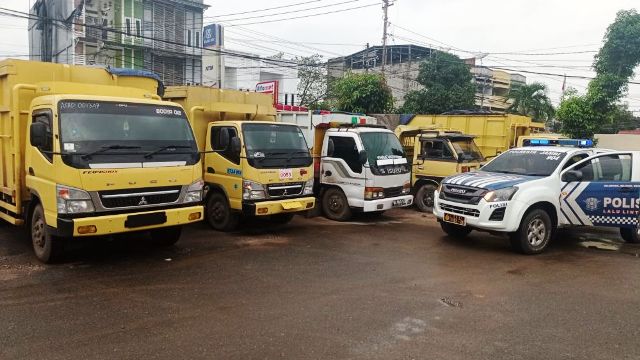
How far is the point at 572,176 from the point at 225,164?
5.88 meters

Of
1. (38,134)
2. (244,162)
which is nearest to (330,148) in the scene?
(244,162)

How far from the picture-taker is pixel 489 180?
7.68 metres

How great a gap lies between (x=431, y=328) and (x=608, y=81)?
74.3 ft

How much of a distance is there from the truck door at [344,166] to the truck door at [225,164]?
8.37ft

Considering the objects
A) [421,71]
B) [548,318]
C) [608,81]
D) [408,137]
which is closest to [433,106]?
[421,71]

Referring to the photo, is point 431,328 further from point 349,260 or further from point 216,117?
point 216,117

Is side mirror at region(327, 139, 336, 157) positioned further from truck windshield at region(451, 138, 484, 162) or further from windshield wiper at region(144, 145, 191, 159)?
windshield wiper at region(144, 145, 191, 159)

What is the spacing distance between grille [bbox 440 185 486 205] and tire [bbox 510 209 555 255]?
778 millimetres

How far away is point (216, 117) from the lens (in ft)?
31.1

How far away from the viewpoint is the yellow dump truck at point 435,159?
11.5 metres

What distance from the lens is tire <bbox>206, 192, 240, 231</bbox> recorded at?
8.74 m

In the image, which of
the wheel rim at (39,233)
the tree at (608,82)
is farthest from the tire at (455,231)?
the tree at (608,82)

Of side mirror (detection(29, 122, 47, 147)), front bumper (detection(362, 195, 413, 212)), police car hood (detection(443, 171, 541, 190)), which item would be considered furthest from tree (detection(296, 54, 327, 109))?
side mirror (detection(29, 122, 47, 147))

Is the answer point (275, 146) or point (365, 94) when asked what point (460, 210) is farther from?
point (365, 94)
